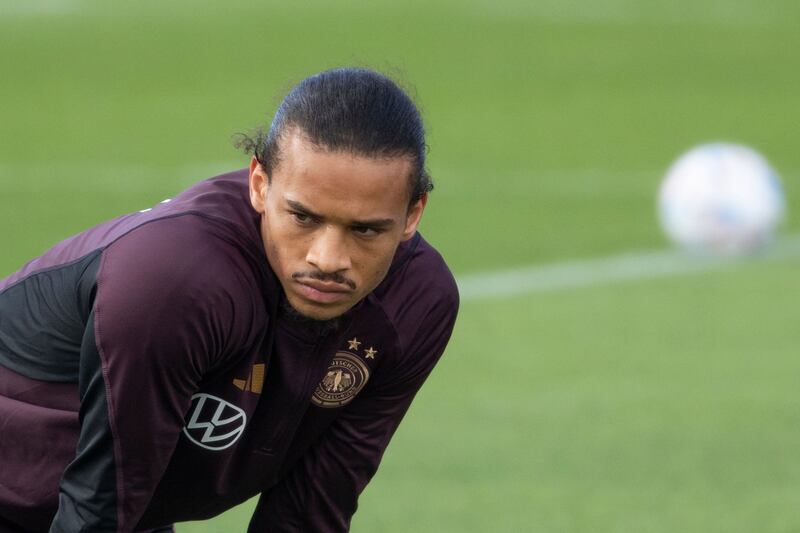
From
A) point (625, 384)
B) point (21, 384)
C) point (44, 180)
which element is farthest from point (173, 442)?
point (44, 180)

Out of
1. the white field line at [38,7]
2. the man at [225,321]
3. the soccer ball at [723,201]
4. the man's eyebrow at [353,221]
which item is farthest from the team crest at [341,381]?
the white field line at [38,7]

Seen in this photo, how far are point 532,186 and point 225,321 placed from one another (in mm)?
9088

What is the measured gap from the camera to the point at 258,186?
317cm

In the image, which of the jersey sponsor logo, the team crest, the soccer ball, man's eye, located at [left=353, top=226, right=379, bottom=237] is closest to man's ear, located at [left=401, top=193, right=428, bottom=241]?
man's eye, located at [left=353, top=226, right=379, bottom=237]

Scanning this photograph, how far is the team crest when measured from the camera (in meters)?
3.40

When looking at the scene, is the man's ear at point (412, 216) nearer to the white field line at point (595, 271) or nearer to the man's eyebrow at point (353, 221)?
the man's eyebrow at point (353, 221)

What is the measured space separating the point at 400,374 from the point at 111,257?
2.61 ft

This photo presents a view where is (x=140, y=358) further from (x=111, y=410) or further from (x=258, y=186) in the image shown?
(x=258, y=186)

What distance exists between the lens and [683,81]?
16.8m

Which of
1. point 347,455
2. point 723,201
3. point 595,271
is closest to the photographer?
point 347,455

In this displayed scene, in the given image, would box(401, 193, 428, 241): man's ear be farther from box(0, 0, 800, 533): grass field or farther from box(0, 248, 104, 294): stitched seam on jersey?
box(0, 248, 104, 294): stitched seam on jersey

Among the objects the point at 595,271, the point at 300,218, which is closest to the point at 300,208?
the point at 300,218

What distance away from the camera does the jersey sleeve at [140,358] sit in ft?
9.68

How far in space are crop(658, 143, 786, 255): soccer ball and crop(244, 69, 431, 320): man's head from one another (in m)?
6.90
